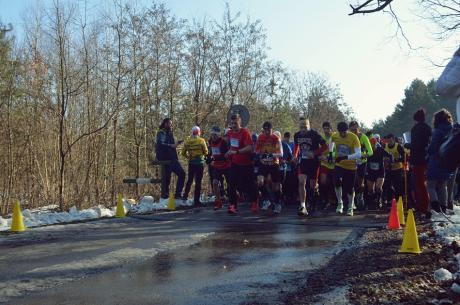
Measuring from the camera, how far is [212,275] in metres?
5.51

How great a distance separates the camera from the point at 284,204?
1450 centimetres

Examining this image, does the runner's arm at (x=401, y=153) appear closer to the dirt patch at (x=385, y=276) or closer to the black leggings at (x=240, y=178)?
the black leggings at (x=240, y=178)

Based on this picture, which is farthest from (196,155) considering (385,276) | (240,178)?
(385,276)

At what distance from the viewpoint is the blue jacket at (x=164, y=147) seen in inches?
548

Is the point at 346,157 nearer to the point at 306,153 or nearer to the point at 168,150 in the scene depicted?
the point at 306,153

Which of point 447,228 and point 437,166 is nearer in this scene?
point 447,228

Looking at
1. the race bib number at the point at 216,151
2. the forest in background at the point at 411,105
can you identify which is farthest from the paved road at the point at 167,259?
the forest in background at the point at 411,105

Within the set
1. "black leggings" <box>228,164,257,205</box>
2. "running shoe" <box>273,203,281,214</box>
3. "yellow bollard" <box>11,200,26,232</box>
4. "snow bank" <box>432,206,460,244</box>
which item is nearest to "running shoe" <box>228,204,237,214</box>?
"black leggings" <box>228,164,257,205</box>

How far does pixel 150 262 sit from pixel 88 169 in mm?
9903

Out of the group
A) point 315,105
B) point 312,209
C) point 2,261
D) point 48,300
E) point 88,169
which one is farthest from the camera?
point 315,105

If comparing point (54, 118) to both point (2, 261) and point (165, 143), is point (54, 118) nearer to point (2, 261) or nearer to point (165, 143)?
point (165, 143)

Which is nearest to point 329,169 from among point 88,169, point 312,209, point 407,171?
point 312,209

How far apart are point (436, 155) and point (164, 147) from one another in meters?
7.29

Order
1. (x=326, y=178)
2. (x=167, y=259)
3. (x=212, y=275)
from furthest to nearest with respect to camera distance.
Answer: (x=326, y=178) < (x=167, y=259) < (x=212, y=275)
